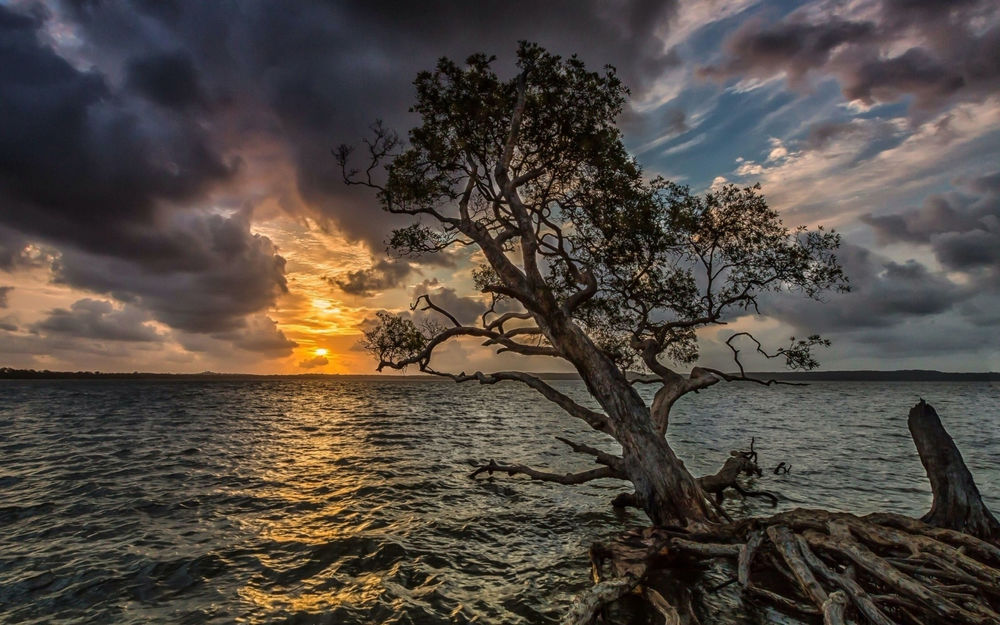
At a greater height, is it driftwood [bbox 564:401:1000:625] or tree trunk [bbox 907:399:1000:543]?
tree trunk [bbox 907:399:1000:543]

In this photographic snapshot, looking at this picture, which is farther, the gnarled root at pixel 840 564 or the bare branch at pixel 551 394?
the bare branch at pixel 551 394

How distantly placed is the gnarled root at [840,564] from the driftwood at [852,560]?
2 centimetres

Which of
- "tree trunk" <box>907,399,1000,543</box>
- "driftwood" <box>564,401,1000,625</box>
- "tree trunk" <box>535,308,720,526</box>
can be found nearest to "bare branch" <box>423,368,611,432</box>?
"tree trunk" <box>535,308,720,526</box>

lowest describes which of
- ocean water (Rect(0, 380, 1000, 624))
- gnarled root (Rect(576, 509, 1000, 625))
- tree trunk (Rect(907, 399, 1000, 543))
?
ocean water (Rect(0, 380, 1000, 624))

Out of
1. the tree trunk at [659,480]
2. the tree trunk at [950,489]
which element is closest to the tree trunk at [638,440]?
the tree trunk at [659,480]

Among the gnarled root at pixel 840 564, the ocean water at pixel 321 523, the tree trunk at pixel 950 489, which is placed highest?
the tree trunk at pixel 950 489

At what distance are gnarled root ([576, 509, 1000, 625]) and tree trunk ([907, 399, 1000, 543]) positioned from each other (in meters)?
1.03

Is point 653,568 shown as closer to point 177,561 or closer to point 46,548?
point 177,561

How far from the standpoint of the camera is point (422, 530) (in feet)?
45.0

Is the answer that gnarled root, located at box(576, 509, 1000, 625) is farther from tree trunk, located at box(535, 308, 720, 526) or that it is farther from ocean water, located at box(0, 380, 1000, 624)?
ocean water, located at box(0, 380, 1000, 624)

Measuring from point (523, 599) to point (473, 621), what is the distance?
1366 millimetres

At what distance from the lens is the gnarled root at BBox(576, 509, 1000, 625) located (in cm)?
657

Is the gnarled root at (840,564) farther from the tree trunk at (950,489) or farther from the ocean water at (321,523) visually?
the ocean water at (321,523)

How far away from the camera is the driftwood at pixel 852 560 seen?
667 cm
